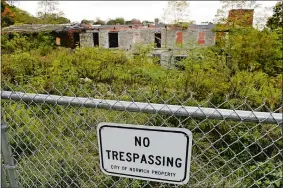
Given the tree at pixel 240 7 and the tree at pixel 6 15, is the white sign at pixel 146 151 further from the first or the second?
the tree at pixel 6 15

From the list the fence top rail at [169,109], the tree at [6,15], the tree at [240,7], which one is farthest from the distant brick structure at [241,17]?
the tree at [6,15]

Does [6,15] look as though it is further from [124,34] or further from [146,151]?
[146,151]

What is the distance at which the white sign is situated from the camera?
110 centimetres

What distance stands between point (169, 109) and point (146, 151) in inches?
8.0

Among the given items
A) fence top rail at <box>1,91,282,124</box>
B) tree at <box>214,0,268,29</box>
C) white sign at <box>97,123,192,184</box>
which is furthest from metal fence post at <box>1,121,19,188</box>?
tree at <box>214,0,268,29</box>

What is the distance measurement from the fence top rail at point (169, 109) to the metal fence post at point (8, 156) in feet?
0.59

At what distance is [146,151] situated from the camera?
3.77 feet

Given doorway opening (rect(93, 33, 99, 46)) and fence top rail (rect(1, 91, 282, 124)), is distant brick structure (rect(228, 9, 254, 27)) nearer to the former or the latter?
doorway opening (rect(93, 33, 99, 46))

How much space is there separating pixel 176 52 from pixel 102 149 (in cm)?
854

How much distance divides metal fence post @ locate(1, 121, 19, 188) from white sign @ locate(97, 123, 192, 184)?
1.70 ft

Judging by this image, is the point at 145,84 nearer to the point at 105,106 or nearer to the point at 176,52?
the point at 176,52

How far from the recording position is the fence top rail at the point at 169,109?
3.41 feet

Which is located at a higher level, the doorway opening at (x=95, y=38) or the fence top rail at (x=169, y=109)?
the doorway opening at (x=95, y=38)

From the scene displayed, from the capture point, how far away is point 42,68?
724 cm
